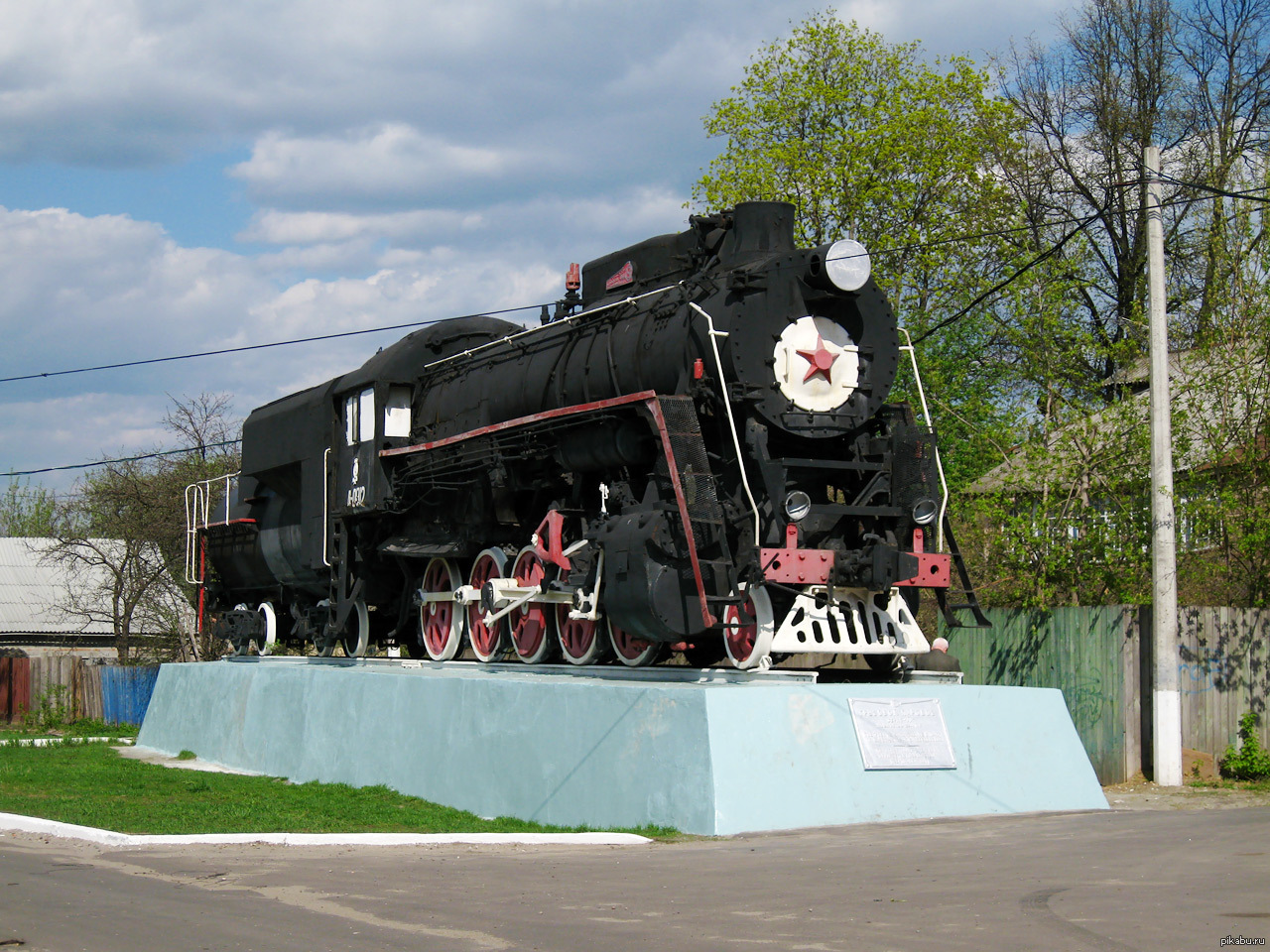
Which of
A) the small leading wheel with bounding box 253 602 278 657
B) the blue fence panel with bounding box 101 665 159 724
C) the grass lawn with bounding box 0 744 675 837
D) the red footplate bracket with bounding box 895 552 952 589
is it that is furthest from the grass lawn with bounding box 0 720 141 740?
the red footplate bracket with bounding box 895 552 952 589

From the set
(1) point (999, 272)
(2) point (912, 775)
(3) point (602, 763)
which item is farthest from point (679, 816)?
(1) point (999, 272)

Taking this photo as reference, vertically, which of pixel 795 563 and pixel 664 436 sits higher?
pixel 664 436

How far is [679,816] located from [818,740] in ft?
4.03

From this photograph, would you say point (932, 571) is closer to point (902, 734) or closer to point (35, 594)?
point (902, 734)

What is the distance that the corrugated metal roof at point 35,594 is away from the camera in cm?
4112

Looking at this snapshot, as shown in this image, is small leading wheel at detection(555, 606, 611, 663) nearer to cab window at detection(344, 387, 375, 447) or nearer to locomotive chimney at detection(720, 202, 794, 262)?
locomotive chimney at detection(720, 202, 794, 262)

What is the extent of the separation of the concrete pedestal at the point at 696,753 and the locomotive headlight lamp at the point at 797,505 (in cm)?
137

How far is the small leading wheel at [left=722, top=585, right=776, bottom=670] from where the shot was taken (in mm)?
10875

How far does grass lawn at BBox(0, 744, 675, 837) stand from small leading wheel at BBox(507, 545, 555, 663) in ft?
6.41

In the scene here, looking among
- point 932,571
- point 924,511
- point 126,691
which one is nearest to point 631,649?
point 932,571

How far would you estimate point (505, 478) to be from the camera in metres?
13.9

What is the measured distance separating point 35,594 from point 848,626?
1506 inches

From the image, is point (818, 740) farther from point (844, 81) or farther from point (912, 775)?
point (844, 81)

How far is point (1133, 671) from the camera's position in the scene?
14.1 m
